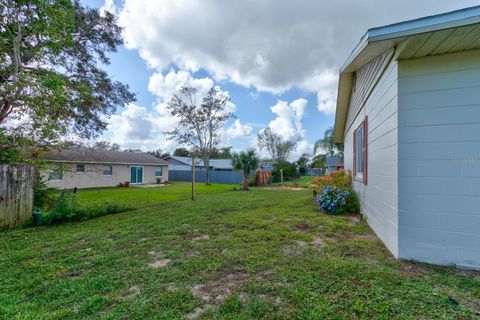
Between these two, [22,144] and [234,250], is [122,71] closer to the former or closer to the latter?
[22,144]

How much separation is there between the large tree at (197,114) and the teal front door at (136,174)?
462 cm

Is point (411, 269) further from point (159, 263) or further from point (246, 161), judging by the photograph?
point (246, 161)

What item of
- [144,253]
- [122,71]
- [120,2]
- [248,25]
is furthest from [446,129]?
[122,71]

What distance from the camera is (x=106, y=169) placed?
17.5 meters

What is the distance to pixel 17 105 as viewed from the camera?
5367mm

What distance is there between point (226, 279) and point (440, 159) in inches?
117

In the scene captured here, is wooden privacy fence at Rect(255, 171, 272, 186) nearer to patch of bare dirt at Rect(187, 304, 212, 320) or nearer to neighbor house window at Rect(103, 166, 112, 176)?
neighbor house window at Rect(103, 166, 112, 176)

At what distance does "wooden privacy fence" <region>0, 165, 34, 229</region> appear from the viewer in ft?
16.0

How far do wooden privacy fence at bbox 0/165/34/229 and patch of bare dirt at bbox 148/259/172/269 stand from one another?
175 inches

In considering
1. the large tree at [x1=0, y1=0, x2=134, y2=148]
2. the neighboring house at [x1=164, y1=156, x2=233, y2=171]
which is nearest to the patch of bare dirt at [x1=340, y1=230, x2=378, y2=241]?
the large tree at [x1=0, y1=0, x2=134, y2=148]

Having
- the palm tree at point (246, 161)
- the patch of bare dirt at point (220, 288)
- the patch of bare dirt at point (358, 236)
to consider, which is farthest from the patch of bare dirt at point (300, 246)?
the palm tree at point (246, 161)

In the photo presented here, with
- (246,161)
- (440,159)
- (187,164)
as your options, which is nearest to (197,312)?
(440,159)

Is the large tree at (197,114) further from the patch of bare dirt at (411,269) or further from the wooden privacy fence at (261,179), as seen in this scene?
the patch of bare dirt at (411,269)

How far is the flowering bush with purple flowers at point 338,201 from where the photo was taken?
595cm
